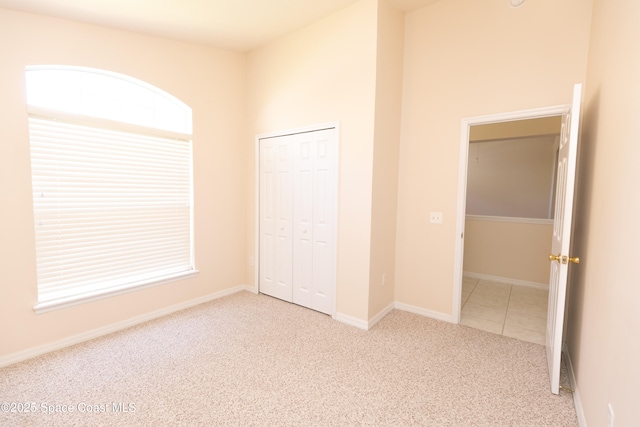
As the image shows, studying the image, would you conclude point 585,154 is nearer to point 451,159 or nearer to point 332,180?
point 451,159

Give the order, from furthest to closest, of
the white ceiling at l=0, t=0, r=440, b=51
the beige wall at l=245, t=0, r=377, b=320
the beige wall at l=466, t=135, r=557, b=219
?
1. the beige wall at l=466, t=135, r=557, b=219
2. the beige wall at l=245, t=0, r=377, b=320
3. the white ceiling at l=0, t=0, r=440, b=51

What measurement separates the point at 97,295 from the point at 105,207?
837 mm

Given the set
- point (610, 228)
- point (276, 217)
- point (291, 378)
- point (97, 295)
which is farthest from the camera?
point (276, 217)

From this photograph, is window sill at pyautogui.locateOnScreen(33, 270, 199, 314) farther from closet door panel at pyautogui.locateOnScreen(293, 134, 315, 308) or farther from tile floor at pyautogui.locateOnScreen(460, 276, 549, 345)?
tile floor at pyautogui.locateOnScreen(460, 276, 549, 345)

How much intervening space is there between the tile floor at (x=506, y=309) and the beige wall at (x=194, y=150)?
3.02 m

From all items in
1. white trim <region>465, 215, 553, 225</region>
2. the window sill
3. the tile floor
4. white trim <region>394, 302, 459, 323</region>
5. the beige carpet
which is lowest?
the beige carpet

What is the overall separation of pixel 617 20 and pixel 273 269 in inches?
144

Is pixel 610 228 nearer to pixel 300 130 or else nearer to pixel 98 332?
pixel 300 130

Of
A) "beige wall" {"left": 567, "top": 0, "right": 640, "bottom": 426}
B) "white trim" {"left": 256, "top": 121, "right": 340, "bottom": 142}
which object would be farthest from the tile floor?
"white trim" {"left": 256, "top": 121, "right": 340, "bottom": 142}

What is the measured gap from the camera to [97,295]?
8.99 ft

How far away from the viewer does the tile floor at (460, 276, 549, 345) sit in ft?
9.73

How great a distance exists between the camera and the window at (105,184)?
2.50 meters

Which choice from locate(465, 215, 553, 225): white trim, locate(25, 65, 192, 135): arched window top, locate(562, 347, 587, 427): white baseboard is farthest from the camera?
locate(465, 215, 553, 225): white trim

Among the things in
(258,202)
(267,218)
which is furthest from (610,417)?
(258,202)
